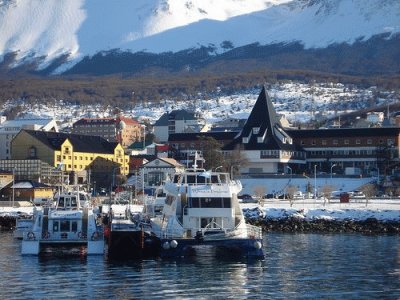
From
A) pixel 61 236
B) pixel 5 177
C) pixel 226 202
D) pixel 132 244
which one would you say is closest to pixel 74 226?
pixel 61 236

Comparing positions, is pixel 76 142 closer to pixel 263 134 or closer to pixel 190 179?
pixel 263 134

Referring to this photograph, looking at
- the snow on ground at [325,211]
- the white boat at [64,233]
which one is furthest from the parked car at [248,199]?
the white boat at [64,233]

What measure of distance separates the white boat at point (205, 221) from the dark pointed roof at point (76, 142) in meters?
66.0

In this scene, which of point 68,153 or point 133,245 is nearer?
point 133,245

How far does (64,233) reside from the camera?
42125 mm

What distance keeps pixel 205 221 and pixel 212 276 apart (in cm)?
561

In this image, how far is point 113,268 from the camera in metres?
38.1

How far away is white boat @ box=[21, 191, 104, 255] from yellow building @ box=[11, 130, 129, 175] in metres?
62.1

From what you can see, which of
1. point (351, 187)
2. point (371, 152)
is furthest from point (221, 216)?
point (371, 152)

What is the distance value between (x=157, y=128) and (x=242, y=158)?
73607 mm

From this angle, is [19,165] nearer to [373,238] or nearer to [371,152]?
[371,152]

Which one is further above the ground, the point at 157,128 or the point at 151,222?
the point at 157,128

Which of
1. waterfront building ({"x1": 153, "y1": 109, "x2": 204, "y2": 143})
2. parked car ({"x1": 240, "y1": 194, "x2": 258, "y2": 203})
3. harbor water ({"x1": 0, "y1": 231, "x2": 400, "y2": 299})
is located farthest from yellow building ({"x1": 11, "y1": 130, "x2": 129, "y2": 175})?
harbor water ({"x1": 0, "y1": 231, "x2": 400, "y2": 299})

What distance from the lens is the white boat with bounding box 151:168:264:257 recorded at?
40.4 metres
